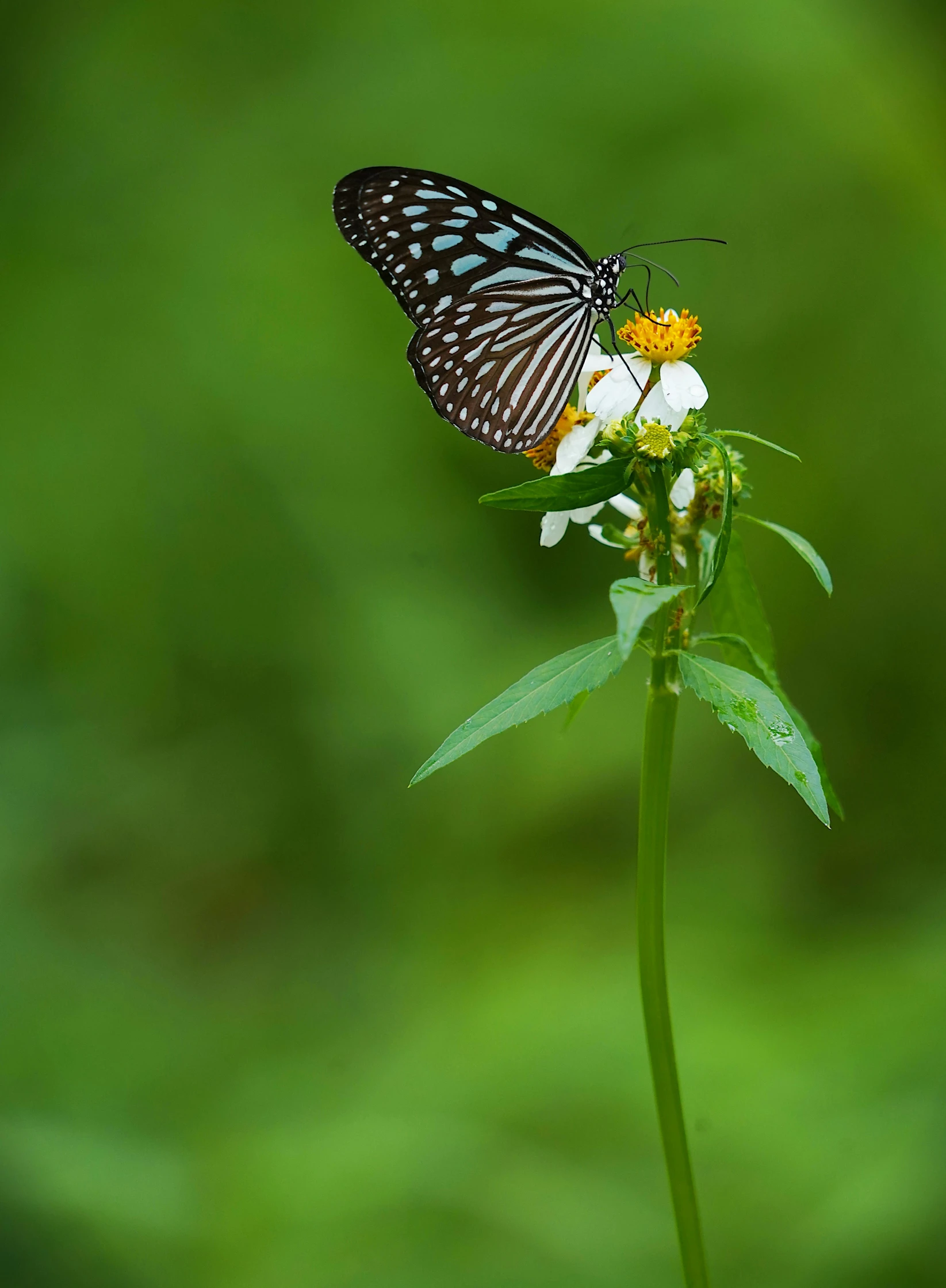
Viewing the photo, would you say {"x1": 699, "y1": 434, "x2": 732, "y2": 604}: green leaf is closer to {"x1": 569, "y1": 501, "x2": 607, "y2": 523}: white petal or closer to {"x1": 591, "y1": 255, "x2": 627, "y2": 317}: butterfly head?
Result: {"x1": 569, "y1": 501, "x2": 607, "y2": 523}: white petal

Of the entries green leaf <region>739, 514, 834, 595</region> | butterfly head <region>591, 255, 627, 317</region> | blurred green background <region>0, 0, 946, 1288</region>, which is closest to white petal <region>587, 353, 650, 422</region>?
green leaf <region>739, 514, 834, 595</region>

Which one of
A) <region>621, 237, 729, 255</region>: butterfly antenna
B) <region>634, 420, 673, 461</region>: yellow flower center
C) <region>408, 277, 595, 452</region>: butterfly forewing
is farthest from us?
<region>621, 237, 729, 255</region>: butterfly antenna

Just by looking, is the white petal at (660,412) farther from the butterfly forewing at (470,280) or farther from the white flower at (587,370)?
the butterfly forewing at (470,280)

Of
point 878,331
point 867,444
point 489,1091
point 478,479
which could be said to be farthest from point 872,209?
point 489,1091

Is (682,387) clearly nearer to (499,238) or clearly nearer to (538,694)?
(538,694)

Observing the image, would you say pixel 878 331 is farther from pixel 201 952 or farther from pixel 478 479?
pixel 201 952

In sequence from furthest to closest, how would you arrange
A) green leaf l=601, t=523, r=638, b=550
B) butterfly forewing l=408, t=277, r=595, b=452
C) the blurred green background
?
the blurred green background → butterfly forewing l=408, t=277, r=595, b=452 → green leaf l=601, t=523, r=638, b=550

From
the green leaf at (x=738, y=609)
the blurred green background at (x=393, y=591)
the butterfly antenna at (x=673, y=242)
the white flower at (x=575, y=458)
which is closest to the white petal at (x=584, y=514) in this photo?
the white flower at (x=575, y=458)
